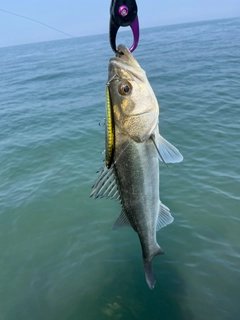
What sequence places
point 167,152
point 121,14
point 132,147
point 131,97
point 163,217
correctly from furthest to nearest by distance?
point 163,217 → point 167,152 → point 132,147 → point 131,97 → point 121,14

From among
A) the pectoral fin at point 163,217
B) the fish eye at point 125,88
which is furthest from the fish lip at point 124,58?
the pectoral fin at point 163,217

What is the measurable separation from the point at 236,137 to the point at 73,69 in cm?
2401

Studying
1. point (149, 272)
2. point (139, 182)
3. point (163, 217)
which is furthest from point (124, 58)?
point (149, 272)

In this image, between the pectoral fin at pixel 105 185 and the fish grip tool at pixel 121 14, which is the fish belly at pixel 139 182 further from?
the fish grip tool at pixel 121 14

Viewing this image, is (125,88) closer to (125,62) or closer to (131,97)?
(131,97)

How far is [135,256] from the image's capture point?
6027 mm

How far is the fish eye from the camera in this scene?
2.62 m

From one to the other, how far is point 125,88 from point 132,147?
60 centimetres

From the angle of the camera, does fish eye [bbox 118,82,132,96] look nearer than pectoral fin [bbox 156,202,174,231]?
Yes

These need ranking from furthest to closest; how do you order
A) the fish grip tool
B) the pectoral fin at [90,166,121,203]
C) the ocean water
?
the ocean water, the pectoral fin at [90,166,121,203], the fish grip tool

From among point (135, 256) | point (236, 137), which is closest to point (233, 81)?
point (236, 137)

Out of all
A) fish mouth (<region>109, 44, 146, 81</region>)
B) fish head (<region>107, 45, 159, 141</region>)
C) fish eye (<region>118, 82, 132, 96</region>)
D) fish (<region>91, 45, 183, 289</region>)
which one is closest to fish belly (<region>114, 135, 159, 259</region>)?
fish (<region>91, 45, 183, 289</region>)

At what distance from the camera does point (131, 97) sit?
268 centimetres

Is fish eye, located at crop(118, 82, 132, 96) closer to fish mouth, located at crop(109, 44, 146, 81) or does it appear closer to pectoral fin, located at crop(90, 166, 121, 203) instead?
fish mouth, located at crop(109, 44, 146, 81)
